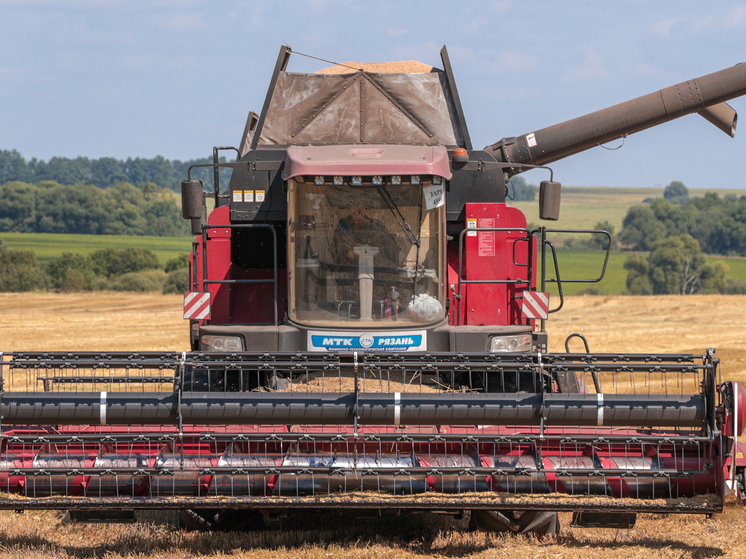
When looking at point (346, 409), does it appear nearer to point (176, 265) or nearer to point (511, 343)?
point (511, 343)

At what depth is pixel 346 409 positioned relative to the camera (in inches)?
190

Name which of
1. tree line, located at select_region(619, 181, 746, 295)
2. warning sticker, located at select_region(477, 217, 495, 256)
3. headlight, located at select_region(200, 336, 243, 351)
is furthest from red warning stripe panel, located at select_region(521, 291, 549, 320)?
tree line, located at select_region(619, 181, 746, 295)

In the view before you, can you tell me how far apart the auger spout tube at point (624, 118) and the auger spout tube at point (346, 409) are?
12.5 ft

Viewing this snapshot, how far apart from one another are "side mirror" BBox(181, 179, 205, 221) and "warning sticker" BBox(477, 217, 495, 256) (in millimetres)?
2210

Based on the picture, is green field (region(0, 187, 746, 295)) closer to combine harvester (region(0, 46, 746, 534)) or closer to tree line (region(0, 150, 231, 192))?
combine harvester (region(0, 46, 746, 534))

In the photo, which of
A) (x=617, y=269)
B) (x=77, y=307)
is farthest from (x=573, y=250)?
(x=77, y=307)

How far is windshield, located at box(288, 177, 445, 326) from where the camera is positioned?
614 cm

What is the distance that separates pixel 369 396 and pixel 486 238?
242 cm

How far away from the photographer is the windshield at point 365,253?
614cm

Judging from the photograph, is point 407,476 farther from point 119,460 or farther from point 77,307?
point 77,307

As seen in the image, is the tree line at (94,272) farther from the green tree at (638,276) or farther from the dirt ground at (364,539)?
the dirt ground at (364,539)

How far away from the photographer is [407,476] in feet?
15.8

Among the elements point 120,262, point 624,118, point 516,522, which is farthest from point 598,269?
point 516,522

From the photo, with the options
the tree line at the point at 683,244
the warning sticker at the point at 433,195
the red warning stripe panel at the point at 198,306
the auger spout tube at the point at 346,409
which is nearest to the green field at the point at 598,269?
the tree line at the point at 683,244
